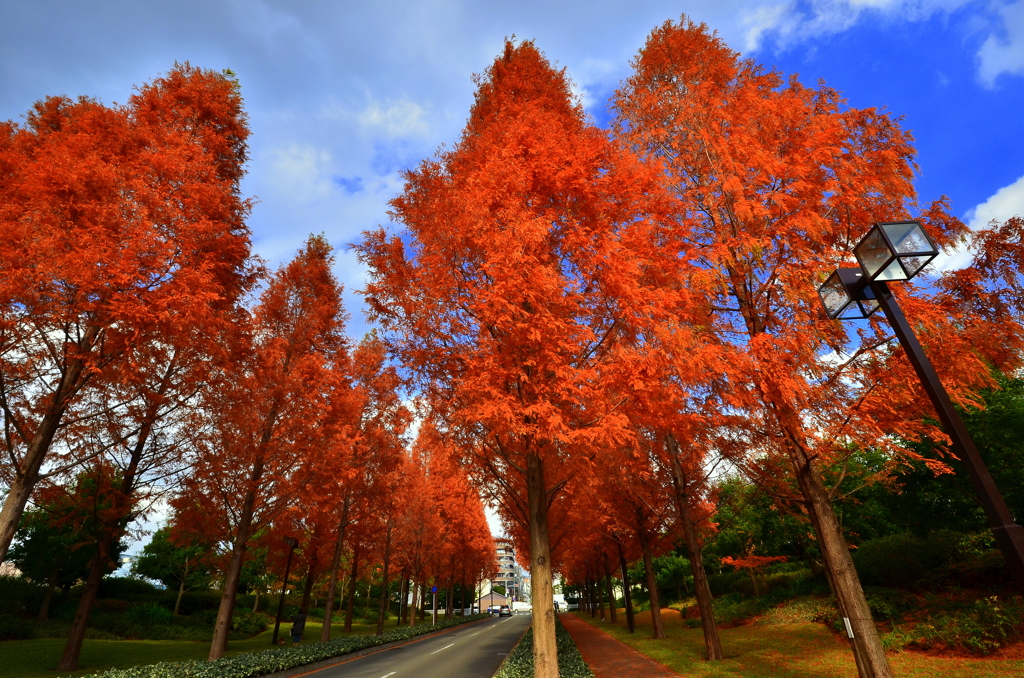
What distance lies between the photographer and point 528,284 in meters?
7.63

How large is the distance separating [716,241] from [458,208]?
4.96 metres

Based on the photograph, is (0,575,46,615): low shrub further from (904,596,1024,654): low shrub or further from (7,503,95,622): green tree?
(904,596,1024,654): low shrub

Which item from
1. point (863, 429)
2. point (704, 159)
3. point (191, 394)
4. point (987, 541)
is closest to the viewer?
point (863, 429)

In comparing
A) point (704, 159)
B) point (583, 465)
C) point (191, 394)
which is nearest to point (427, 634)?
point (191, 394)

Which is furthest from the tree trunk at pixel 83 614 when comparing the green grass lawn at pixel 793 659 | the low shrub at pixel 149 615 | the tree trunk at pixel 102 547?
the green grass lawn at pixel 793 659

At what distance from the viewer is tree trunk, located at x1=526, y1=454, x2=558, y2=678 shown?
7.24 m

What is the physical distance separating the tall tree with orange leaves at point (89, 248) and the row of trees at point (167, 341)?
4 cm

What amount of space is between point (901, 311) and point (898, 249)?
0.60 m

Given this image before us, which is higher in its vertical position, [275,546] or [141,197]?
[141,197]

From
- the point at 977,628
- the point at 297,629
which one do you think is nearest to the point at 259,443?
the point at 297,629

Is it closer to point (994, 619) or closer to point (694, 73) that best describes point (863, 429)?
point (694, 73)

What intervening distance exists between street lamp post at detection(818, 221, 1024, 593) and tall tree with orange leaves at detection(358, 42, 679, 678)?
2.95 metres

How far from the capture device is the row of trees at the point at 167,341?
320 inches

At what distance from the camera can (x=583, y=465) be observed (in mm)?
8875
